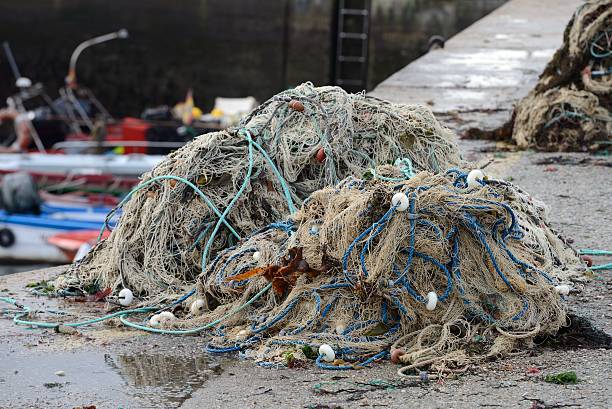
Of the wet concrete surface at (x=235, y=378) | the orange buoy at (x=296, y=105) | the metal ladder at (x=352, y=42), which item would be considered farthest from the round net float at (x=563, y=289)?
the metal ladder at (x=352, y=42)

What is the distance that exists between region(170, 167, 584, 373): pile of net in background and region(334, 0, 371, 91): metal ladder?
19.8 m

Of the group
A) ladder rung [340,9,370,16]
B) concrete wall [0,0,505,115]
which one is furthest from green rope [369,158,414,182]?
concrete wall [0,0,505,115]

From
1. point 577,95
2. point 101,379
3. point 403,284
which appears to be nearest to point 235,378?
point 101,379

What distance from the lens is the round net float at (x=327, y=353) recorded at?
378cm

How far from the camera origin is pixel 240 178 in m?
4.95

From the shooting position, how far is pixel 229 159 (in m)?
5.02

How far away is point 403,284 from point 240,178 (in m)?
1.41

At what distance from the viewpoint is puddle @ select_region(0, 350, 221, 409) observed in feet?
11.8

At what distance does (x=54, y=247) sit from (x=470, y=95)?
9225mm

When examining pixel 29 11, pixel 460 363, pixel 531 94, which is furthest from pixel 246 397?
pixel 29 11

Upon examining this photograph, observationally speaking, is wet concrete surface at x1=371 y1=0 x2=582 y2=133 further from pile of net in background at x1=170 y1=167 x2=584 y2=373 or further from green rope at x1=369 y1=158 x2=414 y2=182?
pile of net in background at x1=170 y1=167 x2=584 y2=373

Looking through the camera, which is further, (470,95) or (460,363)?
(470,95)

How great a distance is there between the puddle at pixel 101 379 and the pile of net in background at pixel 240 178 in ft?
2.52

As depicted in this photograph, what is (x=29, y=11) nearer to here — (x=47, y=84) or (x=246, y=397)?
(x=47, y=84)
